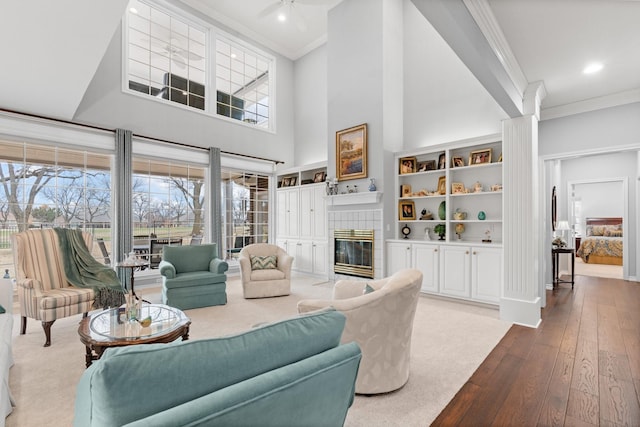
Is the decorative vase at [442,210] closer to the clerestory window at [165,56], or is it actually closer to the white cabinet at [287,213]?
the white cabinet at [287,213]

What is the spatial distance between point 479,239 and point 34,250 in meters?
5.61

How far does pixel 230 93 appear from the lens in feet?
22.6

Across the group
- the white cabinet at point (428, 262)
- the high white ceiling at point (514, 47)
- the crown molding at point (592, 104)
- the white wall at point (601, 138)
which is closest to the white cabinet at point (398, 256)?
the white cabinet at point (428, 262)

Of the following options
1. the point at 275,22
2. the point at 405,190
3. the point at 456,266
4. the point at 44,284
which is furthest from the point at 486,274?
the point at 275,22

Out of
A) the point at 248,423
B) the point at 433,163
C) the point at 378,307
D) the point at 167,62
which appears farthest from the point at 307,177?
the point at 248,423

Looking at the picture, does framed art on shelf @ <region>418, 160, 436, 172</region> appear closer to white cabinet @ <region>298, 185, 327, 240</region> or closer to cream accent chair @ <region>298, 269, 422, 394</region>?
white cabinet @ <region>298, 185, 327, 240</region>

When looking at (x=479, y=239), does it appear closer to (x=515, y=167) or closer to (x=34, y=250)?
(x=515, y=167)

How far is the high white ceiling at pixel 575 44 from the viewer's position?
224 centimetres

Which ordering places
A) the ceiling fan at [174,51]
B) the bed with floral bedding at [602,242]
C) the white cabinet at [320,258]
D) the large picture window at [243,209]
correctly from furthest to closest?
1. the bed with floral bedding at [602,242]
2. the large picture window at [243,209]
3. the white cabinet at [320,258]
4. the ceiling fan at [174,51]

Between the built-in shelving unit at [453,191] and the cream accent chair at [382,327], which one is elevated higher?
the built-in shelving unit at [453,191]

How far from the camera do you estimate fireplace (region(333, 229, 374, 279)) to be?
5.42 m

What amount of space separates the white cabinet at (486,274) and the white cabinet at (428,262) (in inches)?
19.9

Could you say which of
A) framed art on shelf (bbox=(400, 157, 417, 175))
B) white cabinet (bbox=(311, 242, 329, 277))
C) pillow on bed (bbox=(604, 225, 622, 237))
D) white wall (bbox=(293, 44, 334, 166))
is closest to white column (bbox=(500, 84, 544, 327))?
framed art on shelf (bbox=(400, 157, 417, 175))

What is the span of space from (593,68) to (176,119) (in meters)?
6.10
